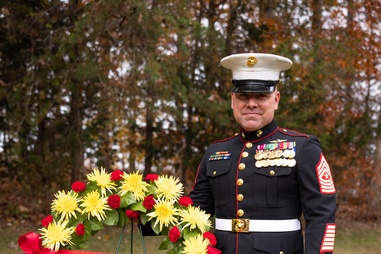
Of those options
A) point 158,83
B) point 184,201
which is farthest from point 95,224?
point 158,83

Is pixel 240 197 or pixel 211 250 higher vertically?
pixel 240 197

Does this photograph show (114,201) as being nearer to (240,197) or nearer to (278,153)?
(240,197)

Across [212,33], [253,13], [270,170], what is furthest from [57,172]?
[270,170]

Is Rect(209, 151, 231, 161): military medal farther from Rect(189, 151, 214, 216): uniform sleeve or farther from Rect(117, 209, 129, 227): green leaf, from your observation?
Rect(117, 209, 129, 227): green leaf

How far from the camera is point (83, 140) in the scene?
9.70m

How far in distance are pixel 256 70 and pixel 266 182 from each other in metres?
0.51

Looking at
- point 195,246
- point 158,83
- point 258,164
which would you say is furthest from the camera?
point 158,83

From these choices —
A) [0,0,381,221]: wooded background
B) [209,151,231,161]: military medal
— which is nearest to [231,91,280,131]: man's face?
[209,151,231,161]: military medal

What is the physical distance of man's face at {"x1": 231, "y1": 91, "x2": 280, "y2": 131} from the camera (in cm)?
273

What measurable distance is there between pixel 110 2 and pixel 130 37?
0.68 metres

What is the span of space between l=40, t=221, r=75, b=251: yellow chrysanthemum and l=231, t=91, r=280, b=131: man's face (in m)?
0.90

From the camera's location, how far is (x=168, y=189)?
2.65m

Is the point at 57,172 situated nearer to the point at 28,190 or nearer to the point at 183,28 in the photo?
the point at 28,190

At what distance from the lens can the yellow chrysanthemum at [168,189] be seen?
8.66 ft
